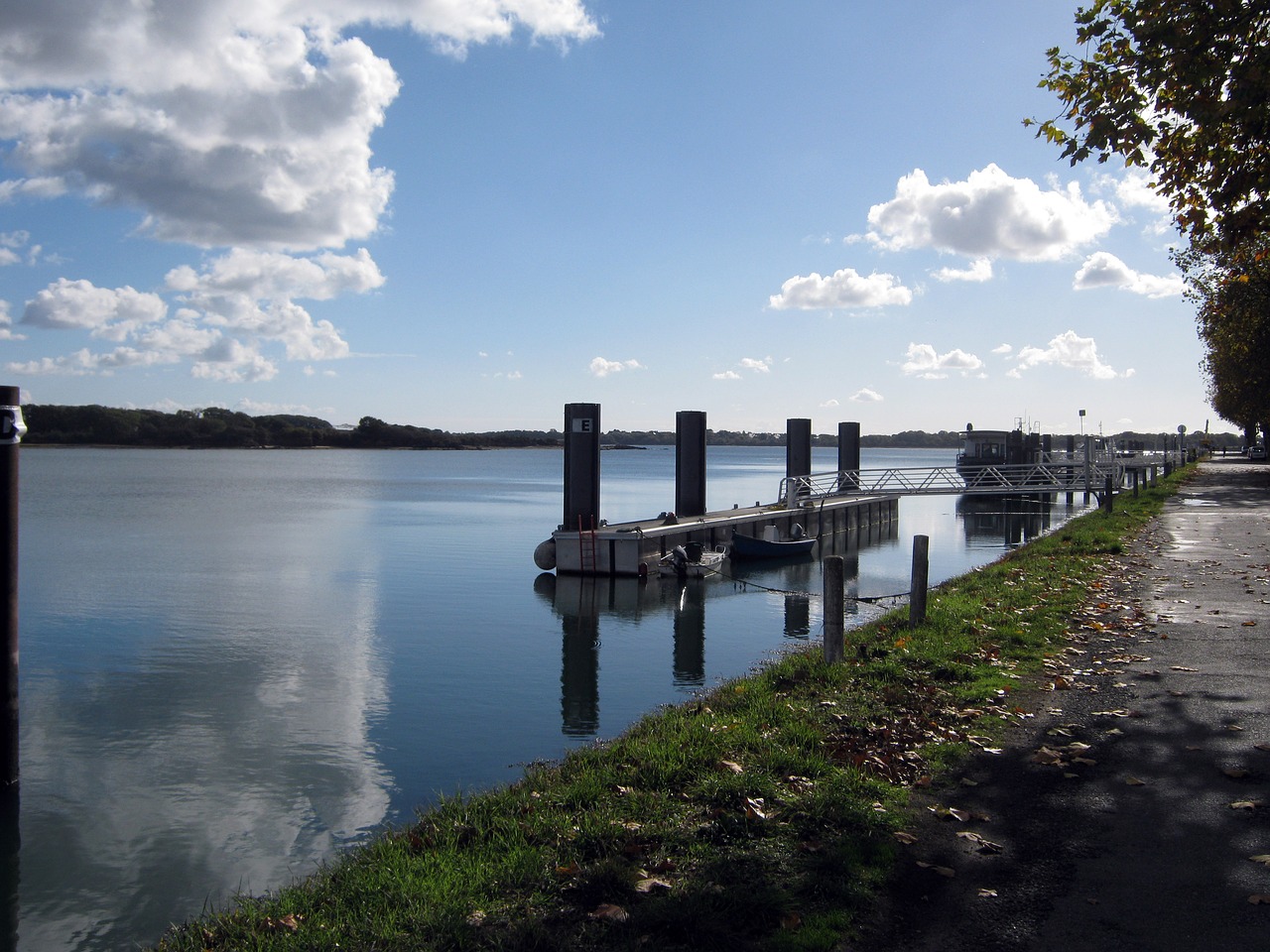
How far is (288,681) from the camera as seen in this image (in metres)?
16.8

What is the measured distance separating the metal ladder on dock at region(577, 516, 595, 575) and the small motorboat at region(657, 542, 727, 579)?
1990 mm

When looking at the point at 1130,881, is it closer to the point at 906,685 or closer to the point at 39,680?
the point at 906,685

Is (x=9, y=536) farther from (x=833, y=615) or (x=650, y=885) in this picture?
(x=833, y=615)

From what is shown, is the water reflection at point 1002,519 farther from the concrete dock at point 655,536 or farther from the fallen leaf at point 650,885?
the fallen leaf at point 650,885

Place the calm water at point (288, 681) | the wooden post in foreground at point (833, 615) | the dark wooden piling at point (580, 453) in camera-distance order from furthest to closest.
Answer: the dark wooden piling at point (580, 453) → the wooden post in foreground at point (833, 615) → the calm water at point (288, 681)

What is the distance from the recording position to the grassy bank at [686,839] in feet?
15.8

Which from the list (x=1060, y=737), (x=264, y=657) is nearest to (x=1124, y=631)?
(x=1060, y=737)

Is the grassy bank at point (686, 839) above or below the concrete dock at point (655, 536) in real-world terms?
above

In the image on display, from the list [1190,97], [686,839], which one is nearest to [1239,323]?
[1190,97]

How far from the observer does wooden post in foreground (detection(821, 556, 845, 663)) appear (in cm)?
1077

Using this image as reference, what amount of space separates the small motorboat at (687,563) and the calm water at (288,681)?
0.73 metres

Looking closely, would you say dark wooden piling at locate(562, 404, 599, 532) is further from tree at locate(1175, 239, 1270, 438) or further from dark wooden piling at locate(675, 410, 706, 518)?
tree at locate(1175, 239, 1270, 438)

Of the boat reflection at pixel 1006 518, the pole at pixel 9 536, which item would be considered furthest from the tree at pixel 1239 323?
the pole at pixel 9 536

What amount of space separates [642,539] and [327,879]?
23.3 metres
